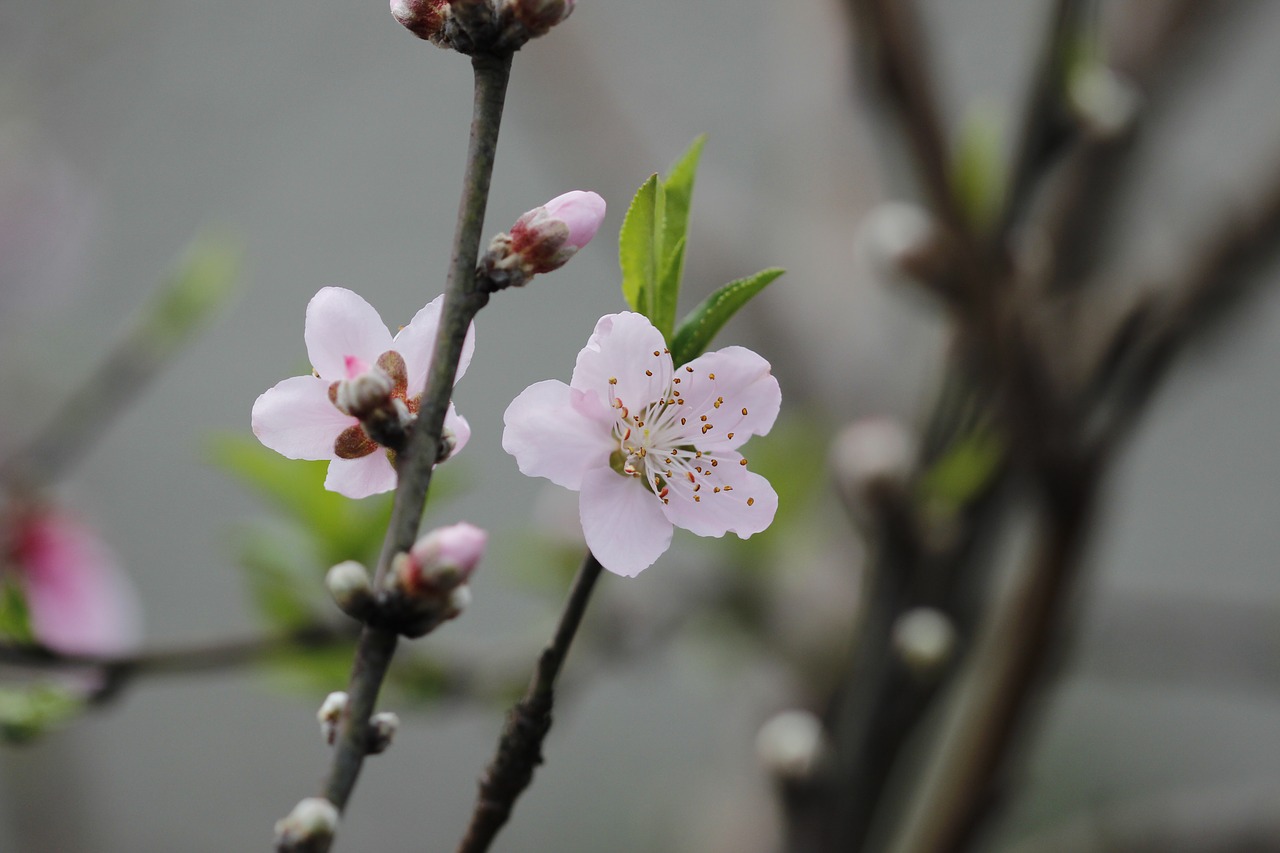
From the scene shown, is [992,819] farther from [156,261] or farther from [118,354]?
[156,261]

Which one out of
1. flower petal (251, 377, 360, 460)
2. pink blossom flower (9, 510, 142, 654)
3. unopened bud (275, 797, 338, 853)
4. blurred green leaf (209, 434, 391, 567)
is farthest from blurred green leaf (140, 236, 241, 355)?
unopened bud (275, 797, 338, 853)

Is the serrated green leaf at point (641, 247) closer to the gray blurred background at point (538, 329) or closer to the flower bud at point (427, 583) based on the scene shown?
the flower bud at point (427, 583)

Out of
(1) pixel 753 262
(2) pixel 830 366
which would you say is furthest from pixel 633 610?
(1) pixel 753 262

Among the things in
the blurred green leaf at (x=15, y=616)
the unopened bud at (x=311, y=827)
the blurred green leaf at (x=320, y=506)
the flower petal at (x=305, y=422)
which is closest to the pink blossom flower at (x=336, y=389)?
the flower petal at (x=305, y=422)

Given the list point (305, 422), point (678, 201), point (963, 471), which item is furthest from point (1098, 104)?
point (305, 422)

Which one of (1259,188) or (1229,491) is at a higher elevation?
(1229,491)

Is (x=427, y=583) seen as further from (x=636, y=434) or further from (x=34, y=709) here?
(x=34, y=709)
